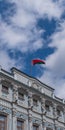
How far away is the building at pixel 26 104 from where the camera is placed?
36250mm

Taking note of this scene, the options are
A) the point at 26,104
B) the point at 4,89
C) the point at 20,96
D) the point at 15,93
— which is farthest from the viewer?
the point at 26,104

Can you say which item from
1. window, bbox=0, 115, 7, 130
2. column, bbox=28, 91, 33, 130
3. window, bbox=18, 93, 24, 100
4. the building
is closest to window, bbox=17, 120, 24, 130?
the building

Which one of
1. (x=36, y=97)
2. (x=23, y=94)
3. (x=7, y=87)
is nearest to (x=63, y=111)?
(x=36, y=97)

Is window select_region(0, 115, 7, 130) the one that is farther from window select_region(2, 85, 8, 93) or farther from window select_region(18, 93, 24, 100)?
window select_region(18, 93, 24, 100)

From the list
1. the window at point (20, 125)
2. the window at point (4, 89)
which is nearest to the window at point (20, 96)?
the window at point (4, 89)

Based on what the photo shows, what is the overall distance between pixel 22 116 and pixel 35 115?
2.90 m

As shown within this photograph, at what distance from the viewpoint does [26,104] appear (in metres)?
39.4

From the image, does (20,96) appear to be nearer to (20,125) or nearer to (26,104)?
(26,104)

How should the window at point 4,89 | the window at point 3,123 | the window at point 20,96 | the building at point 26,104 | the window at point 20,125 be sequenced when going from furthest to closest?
1. the window at point 20,96
2. the window at point 20,125
3. the window at point 4,89
4. the building at point 26,104
5. the window at point 3,123

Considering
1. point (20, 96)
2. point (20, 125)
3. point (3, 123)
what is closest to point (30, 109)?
point (20, 96)

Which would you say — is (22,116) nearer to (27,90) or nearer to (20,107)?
(20,107)

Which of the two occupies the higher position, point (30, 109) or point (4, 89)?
point (4, 89)

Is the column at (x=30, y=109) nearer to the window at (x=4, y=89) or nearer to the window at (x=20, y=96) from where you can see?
the window at (x=20, y=96)

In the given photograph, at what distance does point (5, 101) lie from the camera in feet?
119
